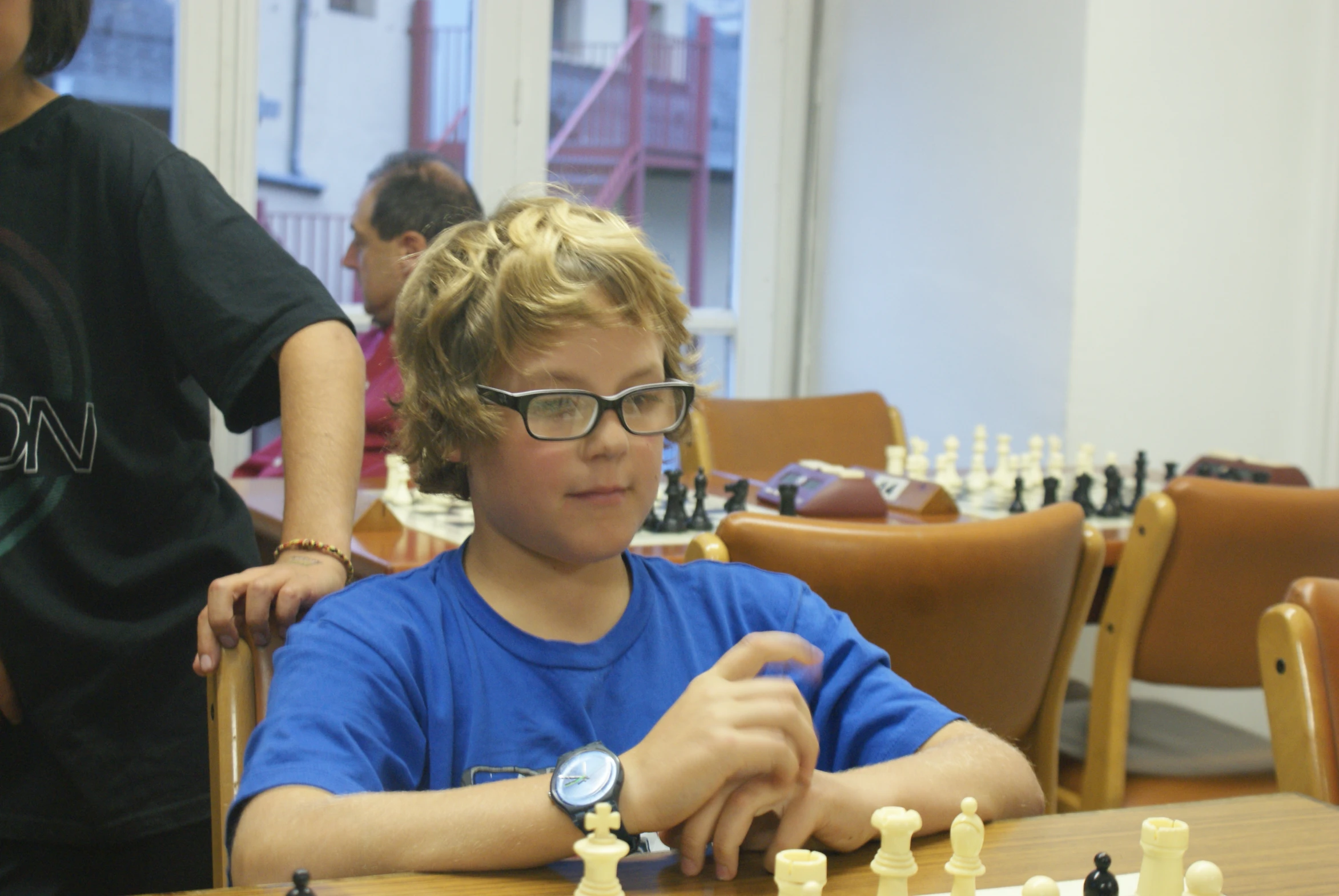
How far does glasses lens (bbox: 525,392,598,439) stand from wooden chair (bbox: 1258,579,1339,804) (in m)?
0.73

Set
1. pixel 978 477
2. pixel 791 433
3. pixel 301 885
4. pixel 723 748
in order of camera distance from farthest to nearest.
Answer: pixel 791 433, pixel 978 477, pixel 723 748, pixel 301 885

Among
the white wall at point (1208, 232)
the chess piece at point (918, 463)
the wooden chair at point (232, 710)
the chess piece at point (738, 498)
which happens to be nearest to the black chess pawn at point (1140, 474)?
the chess piece at point (918, 463)

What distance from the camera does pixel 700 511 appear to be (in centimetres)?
236

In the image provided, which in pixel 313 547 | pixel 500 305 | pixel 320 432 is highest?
pixel 500 305

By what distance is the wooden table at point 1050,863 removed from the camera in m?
0.80

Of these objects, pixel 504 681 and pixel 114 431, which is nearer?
pixel 504 681

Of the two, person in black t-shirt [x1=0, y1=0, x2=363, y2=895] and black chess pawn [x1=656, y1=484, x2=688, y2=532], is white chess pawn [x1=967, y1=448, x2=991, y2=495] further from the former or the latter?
person in black t-shirt [x1=0, y1=0, x2=363, y2=895]

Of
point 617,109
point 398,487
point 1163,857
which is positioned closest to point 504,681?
point 1163,857

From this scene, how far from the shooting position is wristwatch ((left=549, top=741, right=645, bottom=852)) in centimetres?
83

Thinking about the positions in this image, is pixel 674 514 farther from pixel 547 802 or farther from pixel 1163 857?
pixel 1163 857

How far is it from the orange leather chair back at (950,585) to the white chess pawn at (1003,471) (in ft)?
4.09

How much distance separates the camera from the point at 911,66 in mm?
4414

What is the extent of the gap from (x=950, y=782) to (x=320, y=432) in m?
0.69

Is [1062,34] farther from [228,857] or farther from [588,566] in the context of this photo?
[228,857]
